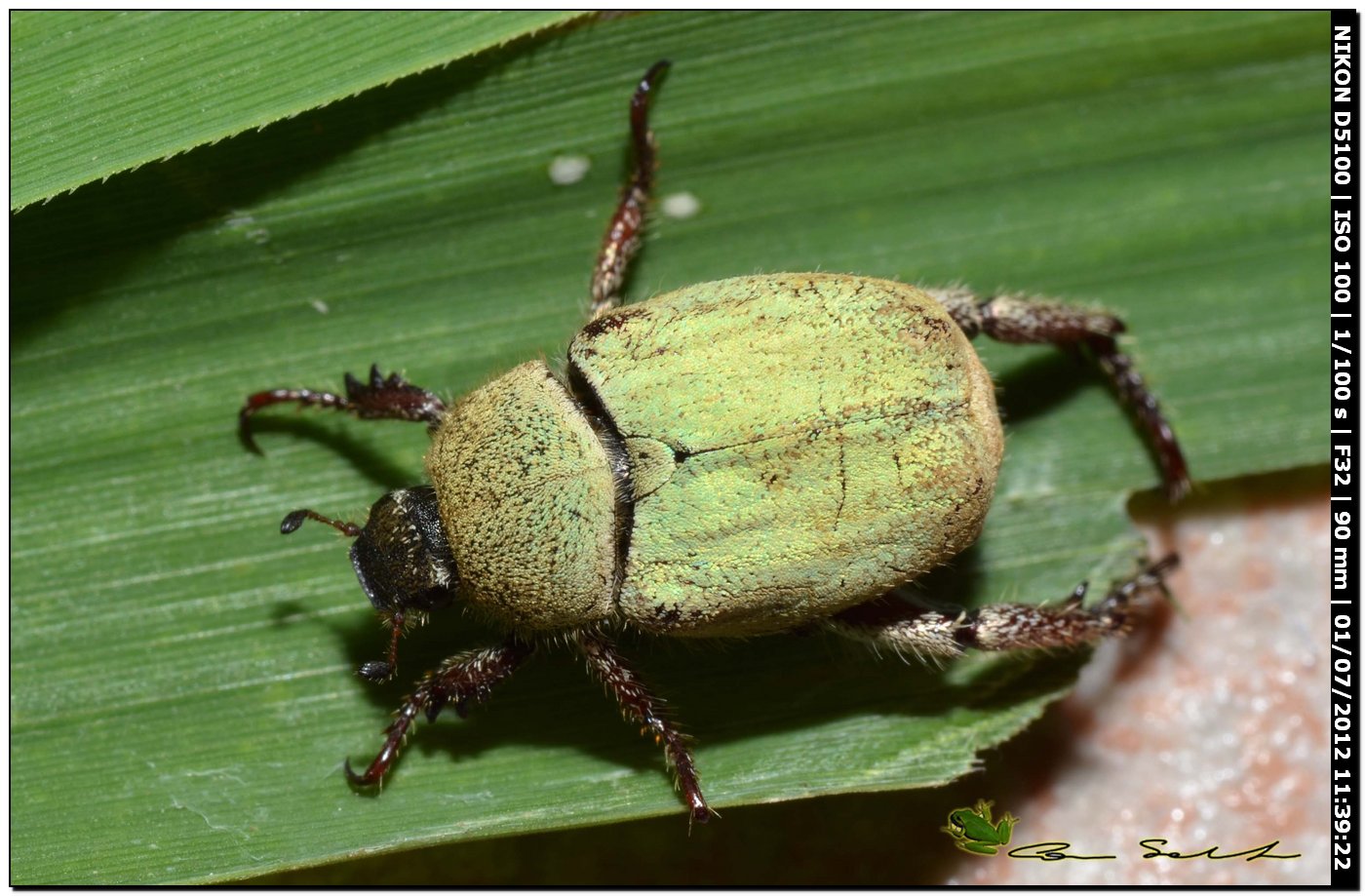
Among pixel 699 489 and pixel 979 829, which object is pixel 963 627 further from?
pixel 699 489

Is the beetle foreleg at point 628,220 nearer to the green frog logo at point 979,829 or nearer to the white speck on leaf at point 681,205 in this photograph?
the white speck on leaf at point 681,205

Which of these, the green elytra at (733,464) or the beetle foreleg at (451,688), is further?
the beetle foreleg at (451,688)

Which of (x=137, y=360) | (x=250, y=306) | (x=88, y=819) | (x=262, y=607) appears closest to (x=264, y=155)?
(x=250, y=306)

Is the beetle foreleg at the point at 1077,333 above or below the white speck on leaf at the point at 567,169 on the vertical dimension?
below

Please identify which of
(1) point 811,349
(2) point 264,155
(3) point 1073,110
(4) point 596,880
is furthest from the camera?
(4) point 596,880

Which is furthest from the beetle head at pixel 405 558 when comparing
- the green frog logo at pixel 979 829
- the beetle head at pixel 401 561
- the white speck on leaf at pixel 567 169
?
the green frog logo at pixel 979 829

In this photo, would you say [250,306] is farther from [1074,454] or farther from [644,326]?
[1074,454]
